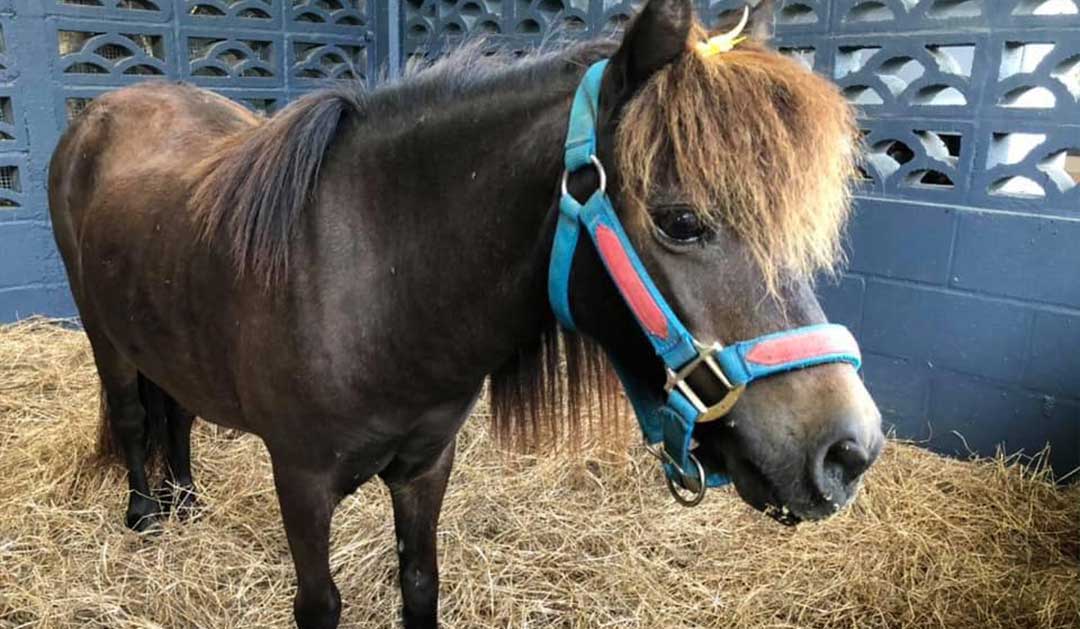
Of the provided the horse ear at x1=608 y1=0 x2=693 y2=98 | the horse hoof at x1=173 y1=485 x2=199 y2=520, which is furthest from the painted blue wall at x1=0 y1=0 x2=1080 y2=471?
the horse hoof at x1=173 y1=485 x2=199 y2=520

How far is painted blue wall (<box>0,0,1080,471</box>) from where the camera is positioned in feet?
8.48

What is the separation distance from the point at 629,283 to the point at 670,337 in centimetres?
9

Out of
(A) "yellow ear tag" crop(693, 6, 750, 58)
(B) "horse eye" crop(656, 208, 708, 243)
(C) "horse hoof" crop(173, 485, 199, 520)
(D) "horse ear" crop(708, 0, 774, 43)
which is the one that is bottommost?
(C) "horse hoof" crop(173, 485, 199, 520)

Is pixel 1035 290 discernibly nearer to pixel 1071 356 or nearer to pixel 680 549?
pixel 1071 356

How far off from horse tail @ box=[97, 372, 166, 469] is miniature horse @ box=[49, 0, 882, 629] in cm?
41

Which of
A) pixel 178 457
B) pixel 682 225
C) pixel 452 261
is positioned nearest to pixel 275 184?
pixel 452 261

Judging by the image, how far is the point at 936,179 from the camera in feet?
9.77

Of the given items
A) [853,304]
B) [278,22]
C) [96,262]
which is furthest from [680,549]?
[278,22]

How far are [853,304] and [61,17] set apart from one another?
366cm

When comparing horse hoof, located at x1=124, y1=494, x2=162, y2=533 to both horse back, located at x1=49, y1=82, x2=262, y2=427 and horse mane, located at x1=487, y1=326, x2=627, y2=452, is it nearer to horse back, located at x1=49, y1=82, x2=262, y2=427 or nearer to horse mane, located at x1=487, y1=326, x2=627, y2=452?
horse back, located at x1=49, y1=82, x2=262, y2=427

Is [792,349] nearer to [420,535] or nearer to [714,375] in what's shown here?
[714,375]

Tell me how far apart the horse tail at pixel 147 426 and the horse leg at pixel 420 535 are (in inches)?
43.0

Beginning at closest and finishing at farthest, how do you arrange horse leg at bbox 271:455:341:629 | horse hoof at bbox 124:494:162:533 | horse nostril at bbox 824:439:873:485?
horse nostril at bbox 824:439:873:485, horse leg at bbox 271:455:341:629, horse hoof at bbox 124:494:162:533

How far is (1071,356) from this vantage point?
2.59 metres
